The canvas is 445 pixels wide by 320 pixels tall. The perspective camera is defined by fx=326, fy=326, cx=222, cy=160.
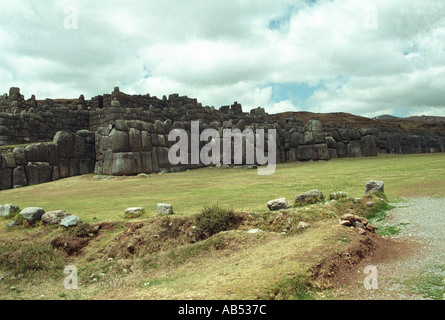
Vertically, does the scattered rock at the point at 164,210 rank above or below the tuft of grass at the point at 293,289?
above

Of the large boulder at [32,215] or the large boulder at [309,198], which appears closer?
the large boulder at [32,215]

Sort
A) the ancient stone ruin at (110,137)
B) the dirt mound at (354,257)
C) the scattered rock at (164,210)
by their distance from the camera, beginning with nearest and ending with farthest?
the dirt mound at (354,257), the scattered rock at (164,210), the ancient stone ruin at (110,137)

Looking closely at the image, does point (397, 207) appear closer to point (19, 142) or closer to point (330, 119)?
point (19, 142)

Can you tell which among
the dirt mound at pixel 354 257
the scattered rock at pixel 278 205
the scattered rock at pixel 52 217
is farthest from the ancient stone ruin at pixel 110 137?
the dirt mound at pixel 354 257

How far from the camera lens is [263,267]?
6695mm

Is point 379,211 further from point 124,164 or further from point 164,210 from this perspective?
point 124,164

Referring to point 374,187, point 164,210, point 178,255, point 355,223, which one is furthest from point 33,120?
point 355,223

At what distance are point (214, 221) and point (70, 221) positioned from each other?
4945mm

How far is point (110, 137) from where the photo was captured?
95.4ft

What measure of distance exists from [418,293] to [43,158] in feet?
92.4

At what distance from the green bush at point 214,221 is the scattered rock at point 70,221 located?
4.12m

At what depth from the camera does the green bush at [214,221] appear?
413 inches

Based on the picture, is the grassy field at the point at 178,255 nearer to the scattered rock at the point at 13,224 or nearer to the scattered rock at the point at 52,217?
the scattered rock at the point at 13,224

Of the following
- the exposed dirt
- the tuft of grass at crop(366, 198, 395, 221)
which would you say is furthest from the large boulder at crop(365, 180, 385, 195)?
the exposed dirt
